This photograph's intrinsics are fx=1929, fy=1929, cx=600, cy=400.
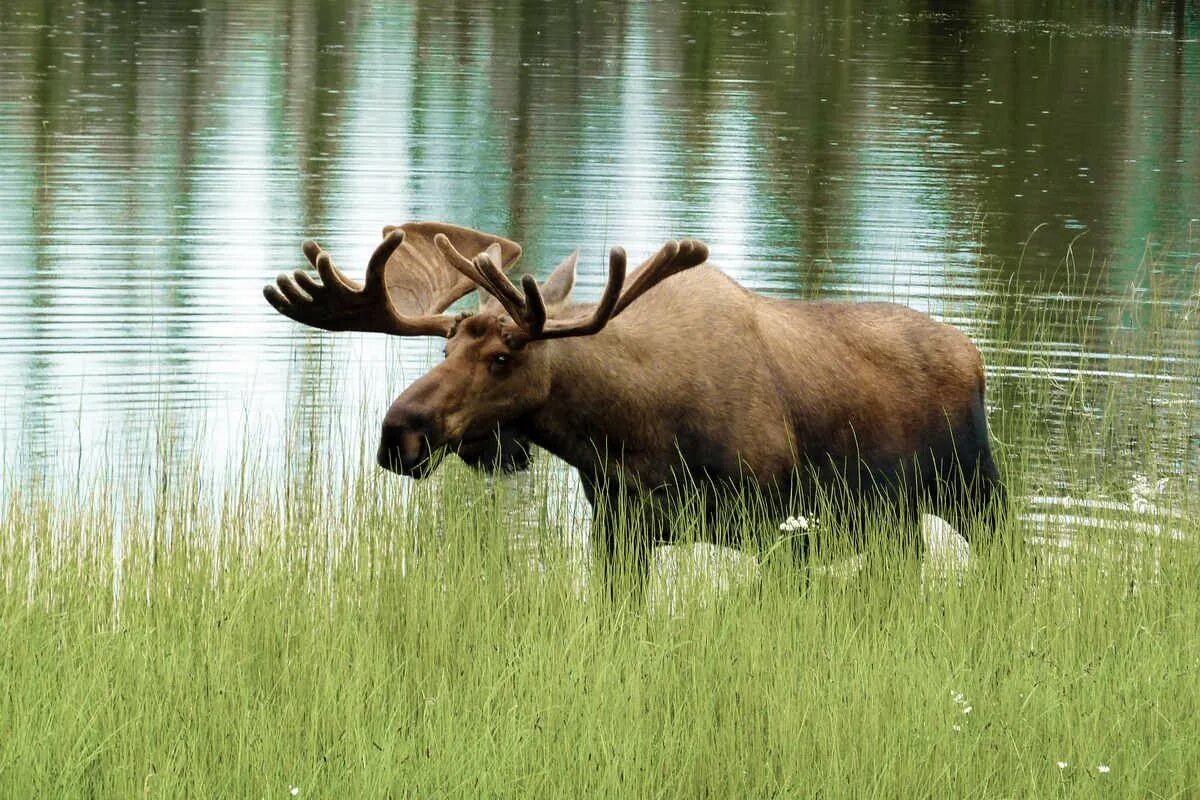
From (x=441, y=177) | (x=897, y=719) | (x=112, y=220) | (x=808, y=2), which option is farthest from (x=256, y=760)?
(x=808, y=2)

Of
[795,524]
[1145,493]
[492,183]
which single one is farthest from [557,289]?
[492,183]

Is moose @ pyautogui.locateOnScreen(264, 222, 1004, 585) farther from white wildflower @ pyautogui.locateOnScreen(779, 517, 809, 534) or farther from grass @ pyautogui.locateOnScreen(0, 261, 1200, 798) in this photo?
grass @ pyautogui.locateOnScreen(0, 261, 1200, 798)

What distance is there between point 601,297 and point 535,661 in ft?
4.45

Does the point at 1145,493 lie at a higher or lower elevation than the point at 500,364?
lower

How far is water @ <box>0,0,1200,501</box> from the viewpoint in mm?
10781

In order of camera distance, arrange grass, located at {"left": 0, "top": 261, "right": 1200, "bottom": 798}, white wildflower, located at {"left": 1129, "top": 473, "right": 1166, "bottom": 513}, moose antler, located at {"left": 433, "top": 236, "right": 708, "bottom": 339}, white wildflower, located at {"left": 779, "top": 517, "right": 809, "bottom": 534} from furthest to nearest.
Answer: white wildflower, located at {"left": 1129, "top": 473, "right": 1166, "bottom": 513} → white wildflower, located at {"left": 779, "top": 517, "right": 809, "bottom": 534} → moose antler, located at {"left": 433, "top": 236, "right": 708, "bottom": 339} → grass, located at {"left": 0, "top": 261, "right": 1200, "bottom": 798}

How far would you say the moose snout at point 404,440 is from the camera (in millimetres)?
6027

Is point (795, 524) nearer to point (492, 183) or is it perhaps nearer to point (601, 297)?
point (601, 297)

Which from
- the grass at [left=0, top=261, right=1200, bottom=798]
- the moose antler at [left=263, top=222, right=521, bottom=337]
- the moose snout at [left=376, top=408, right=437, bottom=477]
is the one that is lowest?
the grass at [left=0, top=261, right=1200, bottom=798]

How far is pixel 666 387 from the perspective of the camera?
21.8 ft

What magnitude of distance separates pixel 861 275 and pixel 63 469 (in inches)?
299

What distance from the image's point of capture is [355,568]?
680 centimetres

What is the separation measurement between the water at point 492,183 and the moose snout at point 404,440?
107cm

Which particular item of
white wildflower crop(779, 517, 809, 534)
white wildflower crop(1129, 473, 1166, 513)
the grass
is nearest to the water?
white wildflower crop(1129, 473, 1166, 513)
